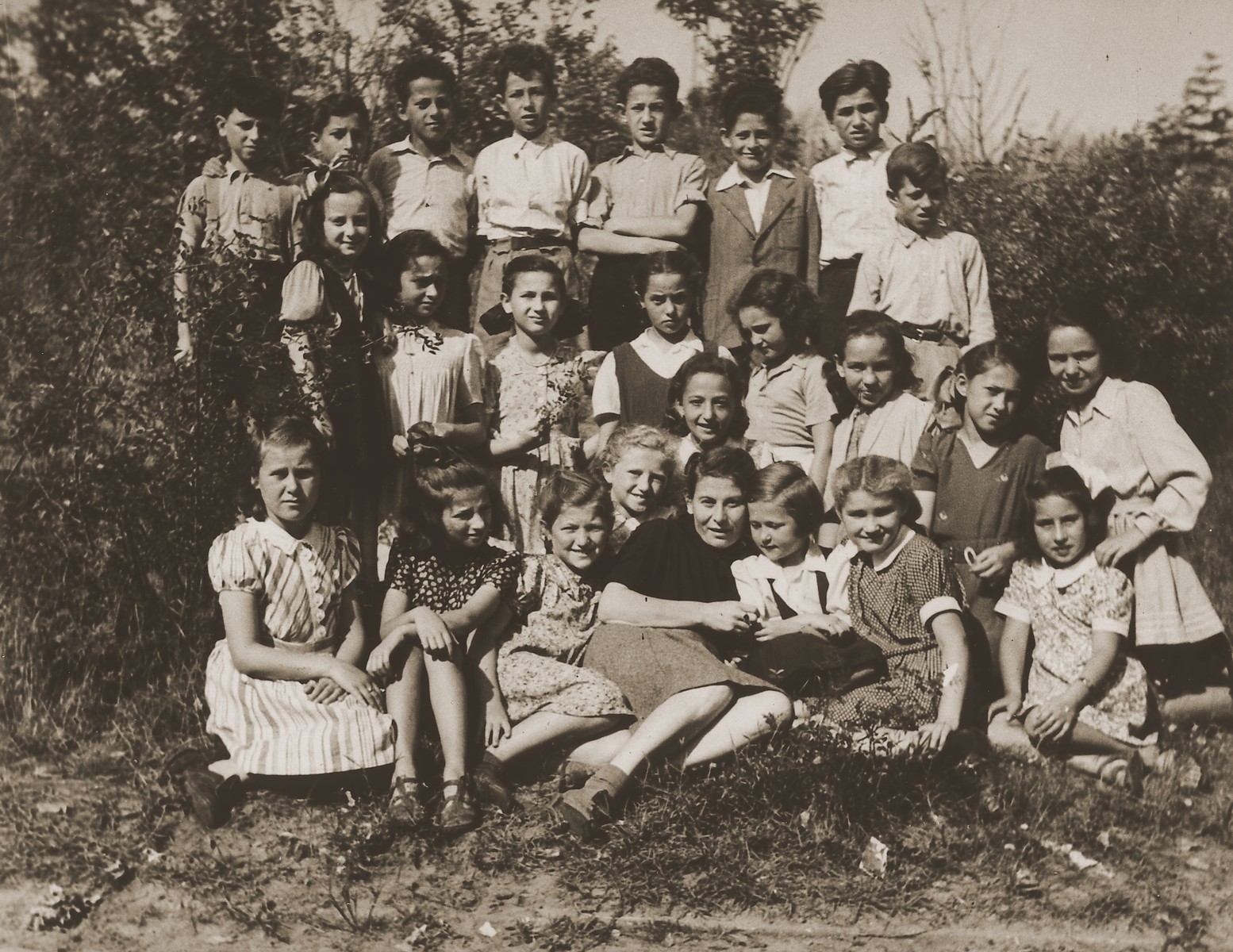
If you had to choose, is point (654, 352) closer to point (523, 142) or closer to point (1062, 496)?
point (523, 142)

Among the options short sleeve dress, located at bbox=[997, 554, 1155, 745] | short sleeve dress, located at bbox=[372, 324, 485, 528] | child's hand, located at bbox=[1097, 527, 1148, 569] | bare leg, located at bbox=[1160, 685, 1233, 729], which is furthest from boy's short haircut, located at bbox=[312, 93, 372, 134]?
bare leg, located at bbox=[1160, 685, 1233, 729]

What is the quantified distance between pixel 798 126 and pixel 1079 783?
5106 millimetres

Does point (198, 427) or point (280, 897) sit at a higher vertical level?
point (198, 427)

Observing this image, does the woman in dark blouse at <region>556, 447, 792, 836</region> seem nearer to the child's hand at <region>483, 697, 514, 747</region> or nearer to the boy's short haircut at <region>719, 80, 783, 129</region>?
the child's hand at <region>483, 697, 514, 747</region>

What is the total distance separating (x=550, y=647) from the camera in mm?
4781

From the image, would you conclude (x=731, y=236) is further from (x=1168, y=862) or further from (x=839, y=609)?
(x=1168, y=862)

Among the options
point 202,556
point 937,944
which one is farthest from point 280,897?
point 937,944

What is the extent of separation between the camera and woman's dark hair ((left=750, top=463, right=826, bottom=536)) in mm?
4742

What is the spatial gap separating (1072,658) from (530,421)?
7.07 feet

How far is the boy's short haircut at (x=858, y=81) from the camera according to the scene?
6.09 m

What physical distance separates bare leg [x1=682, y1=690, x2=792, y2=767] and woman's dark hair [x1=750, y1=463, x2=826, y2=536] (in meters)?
0.62

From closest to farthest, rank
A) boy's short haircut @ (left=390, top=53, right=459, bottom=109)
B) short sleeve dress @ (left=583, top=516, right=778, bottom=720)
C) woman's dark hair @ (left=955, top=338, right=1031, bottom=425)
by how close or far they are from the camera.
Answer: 1. short sleeve dress @ (left=583, top=516, right=778, bottom=720)
2. woman's dark hair @ (left=955, top=338, right=1031, bottom=425)
3. boy's short haircut @ (left=390, top=53, right=459, bottom=109)

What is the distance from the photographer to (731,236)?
19.8 ft

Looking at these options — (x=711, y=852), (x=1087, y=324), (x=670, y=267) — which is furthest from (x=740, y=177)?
(x=711, y=852)
